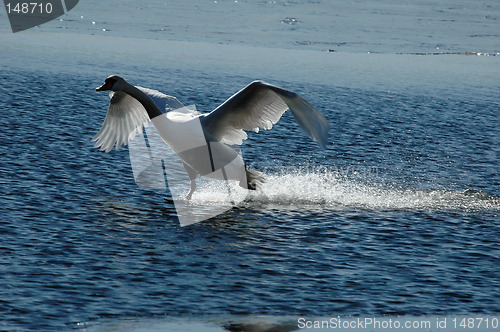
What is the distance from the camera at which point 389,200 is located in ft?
39.0

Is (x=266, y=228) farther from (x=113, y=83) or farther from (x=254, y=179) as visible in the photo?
(x=113, y=83)

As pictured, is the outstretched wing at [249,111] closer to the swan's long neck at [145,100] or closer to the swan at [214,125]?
the swan at [214,125]

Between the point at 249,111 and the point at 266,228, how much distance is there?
1826 millimetres

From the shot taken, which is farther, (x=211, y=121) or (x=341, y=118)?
(x=341, y=118)

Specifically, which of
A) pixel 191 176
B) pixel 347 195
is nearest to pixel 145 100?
pixel 191 176

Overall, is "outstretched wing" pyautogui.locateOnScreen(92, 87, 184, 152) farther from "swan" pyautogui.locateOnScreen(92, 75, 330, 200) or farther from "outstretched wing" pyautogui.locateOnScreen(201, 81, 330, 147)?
"outstretched wing" pyautogui.locateOnScreen(201, 81, 330, 147)

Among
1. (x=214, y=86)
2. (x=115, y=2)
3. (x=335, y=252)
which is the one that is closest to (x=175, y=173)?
(x=335, y=252)

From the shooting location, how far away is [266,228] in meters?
10.3

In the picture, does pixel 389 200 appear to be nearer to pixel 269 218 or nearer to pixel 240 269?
pixel 269 218

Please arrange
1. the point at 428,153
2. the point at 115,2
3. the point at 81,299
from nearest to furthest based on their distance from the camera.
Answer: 1. the point at 81,299
2. the point at 428,153
3. the point at 115,2

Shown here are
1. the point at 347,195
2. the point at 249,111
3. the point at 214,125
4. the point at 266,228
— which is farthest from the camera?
the point at 347,195

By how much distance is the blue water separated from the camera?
306 inches

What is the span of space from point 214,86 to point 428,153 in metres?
6.60

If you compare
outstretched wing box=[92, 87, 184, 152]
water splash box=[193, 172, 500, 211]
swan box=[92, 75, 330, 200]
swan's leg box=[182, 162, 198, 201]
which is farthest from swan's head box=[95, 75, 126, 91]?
water splash box=[193, 172, 500, 211]
